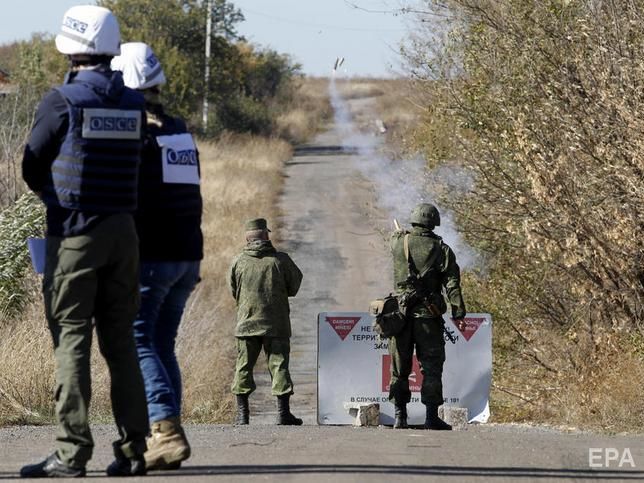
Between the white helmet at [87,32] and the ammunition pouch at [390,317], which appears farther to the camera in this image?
the ammunition pouch at [390,317]

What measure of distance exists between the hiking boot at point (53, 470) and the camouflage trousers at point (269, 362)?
17.7 ft

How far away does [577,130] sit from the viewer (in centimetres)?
1270

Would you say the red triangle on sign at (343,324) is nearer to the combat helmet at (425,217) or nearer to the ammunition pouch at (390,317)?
the ammunition pouch at (390,317)

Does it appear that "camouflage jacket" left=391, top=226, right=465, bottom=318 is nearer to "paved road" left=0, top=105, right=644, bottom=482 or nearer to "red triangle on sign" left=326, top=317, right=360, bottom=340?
"paved road" left=0, top=105, right=644, bottom=482

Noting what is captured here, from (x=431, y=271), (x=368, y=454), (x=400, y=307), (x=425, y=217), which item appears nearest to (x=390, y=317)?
(x=400, y=307)

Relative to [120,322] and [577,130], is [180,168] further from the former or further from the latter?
[577,130]

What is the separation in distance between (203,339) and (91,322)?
493 inches

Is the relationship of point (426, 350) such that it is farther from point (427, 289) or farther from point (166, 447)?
point (166, 447)

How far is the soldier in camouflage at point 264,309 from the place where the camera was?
36.7 feet

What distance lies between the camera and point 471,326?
13031 millimetres

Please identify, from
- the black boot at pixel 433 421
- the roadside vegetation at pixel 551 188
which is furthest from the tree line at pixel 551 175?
the black boot at pixel 433 421

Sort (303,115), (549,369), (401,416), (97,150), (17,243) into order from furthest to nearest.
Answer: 1. (303,115)
2. (17,243)
3. (549,369)
4. (401,416)
5. (97,150)

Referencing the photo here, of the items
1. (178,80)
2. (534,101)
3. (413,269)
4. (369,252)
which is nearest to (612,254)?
(534,101)

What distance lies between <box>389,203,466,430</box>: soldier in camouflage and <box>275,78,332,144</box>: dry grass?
49.4 metres
